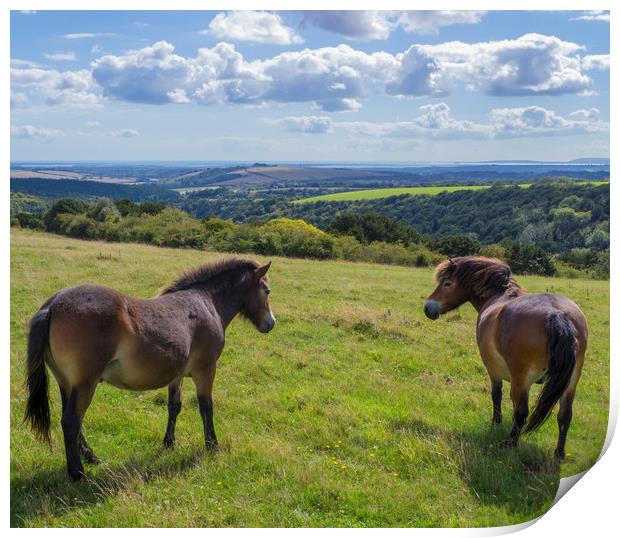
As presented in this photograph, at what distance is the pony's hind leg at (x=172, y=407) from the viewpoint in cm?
515

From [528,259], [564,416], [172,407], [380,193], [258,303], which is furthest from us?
[380,193]

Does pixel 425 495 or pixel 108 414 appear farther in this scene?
pixel 108 414

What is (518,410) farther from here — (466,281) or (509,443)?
(466,281)

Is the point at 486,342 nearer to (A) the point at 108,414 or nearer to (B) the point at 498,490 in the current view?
(B) the point at 498,490

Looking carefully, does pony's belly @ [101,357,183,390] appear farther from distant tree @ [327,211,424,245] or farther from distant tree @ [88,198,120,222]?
distant tree @ [327,211,424,245]

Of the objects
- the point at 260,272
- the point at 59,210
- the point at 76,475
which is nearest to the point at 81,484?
the point at 76,475

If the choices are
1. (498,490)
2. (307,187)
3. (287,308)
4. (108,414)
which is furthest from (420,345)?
(108,414)

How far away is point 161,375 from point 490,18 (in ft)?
14.2

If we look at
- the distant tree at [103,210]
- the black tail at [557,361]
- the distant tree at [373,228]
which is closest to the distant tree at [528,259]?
the black tail at [557,361]

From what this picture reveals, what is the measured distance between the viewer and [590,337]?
4.89 meters

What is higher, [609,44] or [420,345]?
[609,44]

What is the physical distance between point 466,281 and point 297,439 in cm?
258

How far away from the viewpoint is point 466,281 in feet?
19.6

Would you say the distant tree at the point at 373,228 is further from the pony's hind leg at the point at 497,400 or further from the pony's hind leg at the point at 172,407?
the pony's hind leg at the point at 172,407
